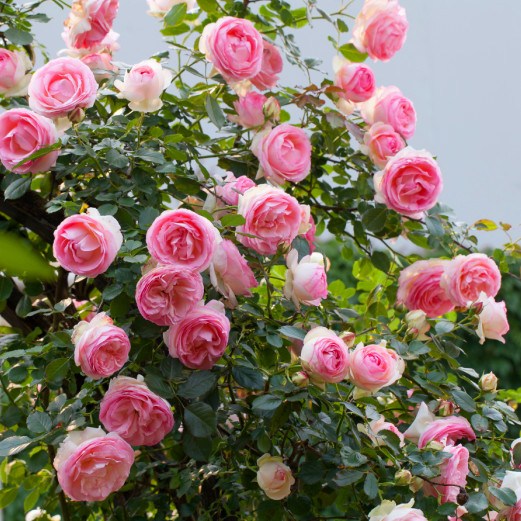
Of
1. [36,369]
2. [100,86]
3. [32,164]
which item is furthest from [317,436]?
[100,86]

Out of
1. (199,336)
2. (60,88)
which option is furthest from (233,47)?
(199,336)

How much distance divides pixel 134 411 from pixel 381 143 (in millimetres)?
680

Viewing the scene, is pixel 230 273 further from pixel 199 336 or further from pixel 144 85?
pixel 144 85

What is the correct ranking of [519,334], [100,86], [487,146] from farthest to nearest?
[487,146] < [519,334] < [100,86]

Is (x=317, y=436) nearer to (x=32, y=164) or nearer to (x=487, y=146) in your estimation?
(x=32, y=164)

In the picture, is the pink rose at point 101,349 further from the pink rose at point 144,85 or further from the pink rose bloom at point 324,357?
the pink rose at point 144,85

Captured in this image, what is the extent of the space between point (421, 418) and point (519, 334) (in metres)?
3.01

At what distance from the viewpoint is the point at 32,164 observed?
123 centimetres

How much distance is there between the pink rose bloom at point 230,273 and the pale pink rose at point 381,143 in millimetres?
447

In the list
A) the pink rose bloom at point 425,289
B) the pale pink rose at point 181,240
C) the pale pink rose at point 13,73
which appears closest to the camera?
the pale pink rose at point 181,240

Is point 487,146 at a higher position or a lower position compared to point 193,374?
lower

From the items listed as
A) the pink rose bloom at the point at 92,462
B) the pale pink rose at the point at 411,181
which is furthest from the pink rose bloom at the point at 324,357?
the pale pink rose at the point at 411,181

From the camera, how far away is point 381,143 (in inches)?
60.2

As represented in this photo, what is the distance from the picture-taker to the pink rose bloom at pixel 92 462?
1081mm
